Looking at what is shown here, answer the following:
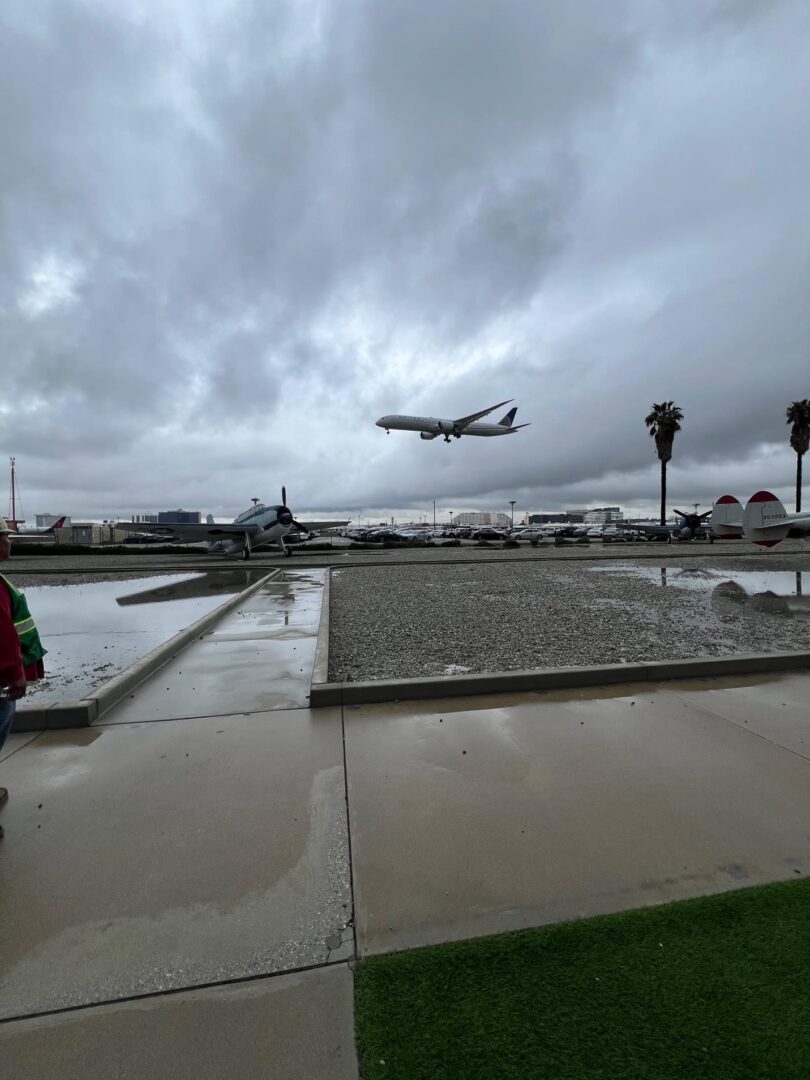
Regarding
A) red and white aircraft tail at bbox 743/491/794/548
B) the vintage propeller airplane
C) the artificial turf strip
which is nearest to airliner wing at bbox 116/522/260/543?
red and white aircraft tail at bbox 743/491/794/548

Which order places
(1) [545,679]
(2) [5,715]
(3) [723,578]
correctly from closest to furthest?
(2) [5,715] < (1) [545,679] < (3) [723,578]

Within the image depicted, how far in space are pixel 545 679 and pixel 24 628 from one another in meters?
4.51

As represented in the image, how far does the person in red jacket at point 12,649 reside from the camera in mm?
2916

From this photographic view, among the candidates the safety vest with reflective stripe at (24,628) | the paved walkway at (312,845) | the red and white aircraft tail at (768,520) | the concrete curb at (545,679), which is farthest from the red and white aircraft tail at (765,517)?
the safety vest with reflective stripe at (24,628)

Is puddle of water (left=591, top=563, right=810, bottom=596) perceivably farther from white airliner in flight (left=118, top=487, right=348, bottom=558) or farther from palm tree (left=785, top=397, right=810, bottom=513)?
palm tree (left=785, top=397, right=810, bottom=513)

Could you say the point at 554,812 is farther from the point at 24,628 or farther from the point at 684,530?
the point at 684,530

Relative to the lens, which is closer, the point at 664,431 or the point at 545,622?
the point at 545,622

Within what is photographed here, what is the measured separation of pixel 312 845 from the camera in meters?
2.94

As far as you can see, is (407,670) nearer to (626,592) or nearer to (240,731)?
(240,731)

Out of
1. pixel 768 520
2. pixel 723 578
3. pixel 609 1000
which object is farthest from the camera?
pixel 768 520

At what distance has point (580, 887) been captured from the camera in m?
2.57

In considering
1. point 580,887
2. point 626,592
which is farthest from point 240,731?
point 626,592

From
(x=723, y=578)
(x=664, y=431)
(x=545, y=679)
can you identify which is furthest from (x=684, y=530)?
(x=545, y=679)

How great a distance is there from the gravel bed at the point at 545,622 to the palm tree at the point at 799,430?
4700 cm
